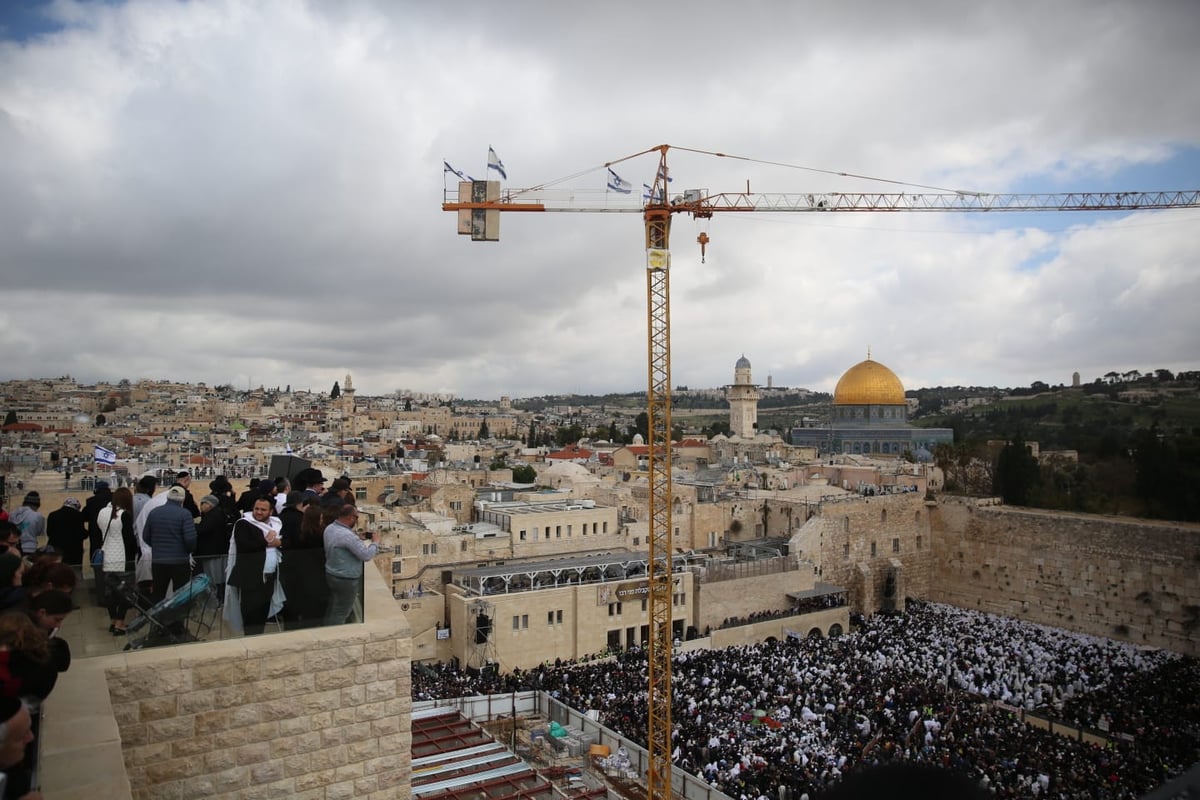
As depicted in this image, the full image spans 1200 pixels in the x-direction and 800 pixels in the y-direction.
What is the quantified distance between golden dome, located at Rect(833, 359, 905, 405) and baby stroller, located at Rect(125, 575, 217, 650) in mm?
55168

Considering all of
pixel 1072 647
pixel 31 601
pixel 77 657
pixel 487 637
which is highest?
pixel 31 601

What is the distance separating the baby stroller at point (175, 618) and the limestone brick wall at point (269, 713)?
98mm

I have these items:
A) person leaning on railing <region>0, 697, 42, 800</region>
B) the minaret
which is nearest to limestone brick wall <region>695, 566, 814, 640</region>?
person leaning on railing <region>0, 697, 42, 800</region>

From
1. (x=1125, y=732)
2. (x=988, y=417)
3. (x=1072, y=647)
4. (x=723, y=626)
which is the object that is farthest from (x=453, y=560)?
(x=988, y=417)

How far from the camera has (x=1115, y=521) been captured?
2733 centimetres

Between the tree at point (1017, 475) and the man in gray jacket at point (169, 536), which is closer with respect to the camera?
the man in gray jacket at point (169, 536)

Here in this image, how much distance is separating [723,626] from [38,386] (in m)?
47.3

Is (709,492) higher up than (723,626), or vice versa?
(709,492)

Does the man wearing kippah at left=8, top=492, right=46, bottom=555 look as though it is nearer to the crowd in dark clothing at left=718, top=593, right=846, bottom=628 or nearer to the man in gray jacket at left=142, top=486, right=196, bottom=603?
the man in gray jacket at left=142, top=486, right=196, bottom=603

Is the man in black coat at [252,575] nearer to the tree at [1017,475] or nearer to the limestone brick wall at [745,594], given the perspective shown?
the limestone brick wall at [745,594]

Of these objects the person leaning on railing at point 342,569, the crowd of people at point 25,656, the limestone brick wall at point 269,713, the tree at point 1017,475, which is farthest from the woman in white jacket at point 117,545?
the tree at point 1017,475

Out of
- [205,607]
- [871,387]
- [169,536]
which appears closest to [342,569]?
[205,607]

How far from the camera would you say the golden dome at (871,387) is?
55219mm

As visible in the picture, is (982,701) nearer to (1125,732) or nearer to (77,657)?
(1125,732)
